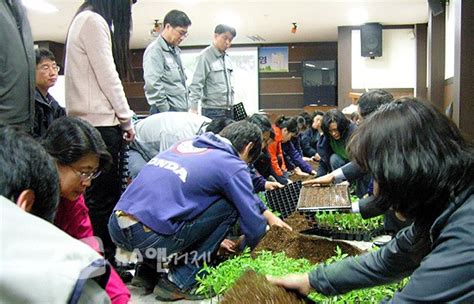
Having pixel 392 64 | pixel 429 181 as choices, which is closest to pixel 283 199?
pixel 429 181

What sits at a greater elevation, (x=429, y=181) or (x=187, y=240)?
(x=429, y=181)

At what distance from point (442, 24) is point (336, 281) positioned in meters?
4.34

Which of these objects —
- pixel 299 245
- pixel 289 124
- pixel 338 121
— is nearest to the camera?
pixel 299 245

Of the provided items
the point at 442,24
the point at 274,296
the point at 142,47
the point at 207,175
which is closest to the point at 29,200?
the point at 274,296

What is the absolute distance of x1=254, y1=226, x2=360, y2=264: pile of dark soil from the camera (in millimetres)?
2150

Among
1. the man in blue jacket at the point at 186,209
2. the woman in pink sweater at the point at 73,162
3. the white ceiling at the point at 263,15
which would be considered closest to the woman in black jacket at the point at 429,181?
the woman in pink sweater at the point at 73,162

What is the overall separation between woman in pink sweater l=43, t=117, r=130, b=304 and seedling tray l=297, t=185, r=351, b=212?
122 centimetres

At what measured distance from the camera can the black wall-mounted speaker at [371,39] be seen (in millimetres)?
8453

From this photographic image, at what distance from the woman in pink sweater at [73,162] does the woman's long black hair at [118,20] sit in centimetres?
75

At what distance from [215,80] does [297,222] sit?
5.49 feet

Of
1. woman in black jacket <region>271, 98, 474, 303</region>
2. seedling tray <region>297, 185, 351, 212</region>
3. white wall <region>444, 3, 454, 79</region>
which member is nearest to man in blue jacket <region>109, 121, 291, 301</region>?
seedling tray <region>297, 185, 351, 212</region>

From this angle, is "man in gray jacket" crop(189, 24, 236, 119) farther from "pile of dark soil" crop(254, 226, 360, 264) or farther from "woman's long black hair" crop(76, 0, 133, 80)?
"pile of dark soil" crop(254, 226, 360, 264)

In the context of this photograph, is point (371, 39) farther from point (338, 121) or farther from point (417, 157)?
point (417, 157)

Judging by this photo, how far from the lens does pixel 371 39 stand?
27.8ft
